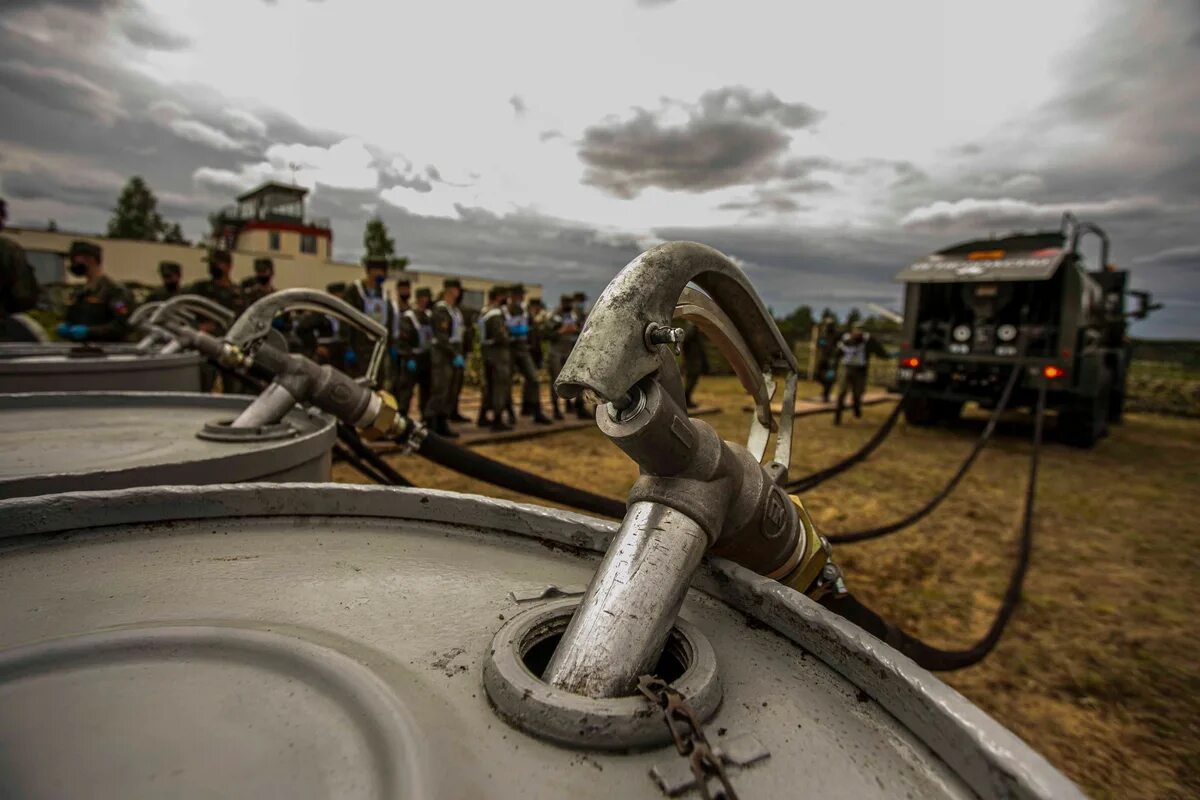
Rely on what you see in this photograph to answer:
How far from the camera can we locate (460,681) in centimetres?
91

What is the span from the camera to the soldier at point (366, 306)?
7.25 m

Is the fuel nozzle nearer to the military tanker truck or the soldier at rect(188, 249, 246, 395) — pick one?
the soldier at rect(188, 249, 246, 395)

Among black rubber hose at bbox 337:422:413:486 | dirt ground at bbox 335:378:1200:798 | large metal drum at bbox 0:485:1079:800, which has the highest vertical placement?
large metal drum at bbox 0:485:1079:800

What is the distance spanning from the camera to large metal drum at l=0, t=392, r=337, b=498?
1717mm

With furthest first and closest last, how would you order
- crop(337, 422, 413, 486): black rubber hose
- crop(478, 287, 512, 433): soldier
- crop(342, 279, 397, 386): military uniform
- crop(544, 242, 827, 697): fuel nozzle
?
crop(478, 287, 512, 433): soldier < crop(342, 279, 397, 386): military uniform < crop(337, 422, 413, 486): black rubber hose < crop(544, 242, 827, 697): fuel nozzle

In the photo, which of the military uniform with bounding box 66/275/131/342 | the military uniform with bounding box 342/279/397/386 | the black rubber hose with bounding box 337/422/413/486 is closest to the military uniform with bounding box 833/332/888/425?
the military uniform with bounding box 342/279/397/386

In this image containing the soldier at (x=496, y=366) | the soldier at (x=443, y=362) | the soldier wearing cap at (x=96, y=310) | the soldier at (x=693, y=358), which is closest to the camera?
the soldier wearing cap at (x=96, y=310)

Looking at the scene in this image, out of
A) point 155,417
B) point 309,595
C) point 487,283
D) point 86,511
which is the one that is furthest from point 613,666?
point 487,283

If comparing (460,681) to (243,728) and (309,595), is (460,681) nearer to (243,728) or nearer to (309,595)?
(243,728)

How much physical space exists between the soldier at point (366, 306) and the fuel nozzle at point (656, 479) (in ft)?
22.1

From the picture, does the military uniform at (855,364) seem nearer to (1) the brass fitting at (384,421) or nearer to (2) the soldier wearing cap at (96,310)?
(1) the brass fitting at (384,421)

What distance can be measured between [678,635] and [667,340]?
0.46 meters

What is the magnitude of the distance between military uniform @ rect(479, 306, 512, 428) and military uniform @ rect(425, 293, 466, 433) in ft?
1.20

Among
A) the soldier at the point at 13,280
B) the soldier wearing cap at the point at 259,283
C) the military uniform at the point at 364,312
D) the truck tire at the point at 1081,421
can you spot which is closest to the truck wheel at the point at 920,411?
the truck tire at the point at 1081,421
